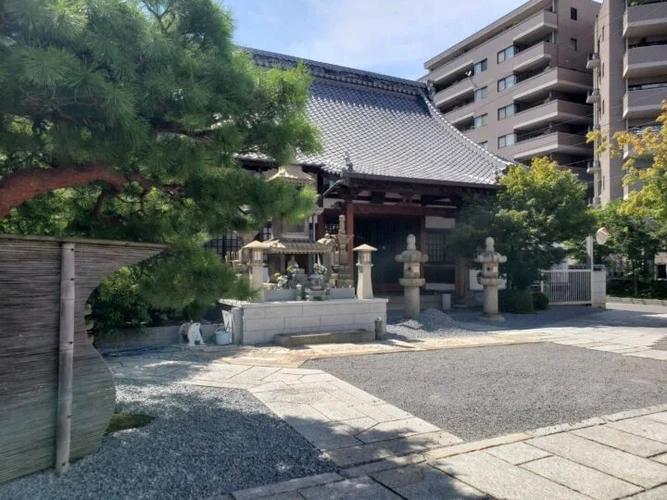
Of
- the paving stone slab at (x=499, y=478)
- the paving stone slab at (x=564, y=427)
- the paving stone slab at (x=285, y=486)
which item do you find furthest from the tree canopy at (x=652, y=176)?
the paving stone slab at (x=285, y=486)

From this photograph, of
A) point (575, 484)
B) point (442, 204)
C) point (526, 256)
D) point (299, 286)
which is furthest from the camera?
point (442, 204)

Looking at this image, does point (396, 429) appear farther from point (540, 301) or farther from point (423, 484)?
point (540, 301)

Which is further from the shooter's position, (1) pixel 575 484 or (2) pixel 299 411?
(2) pixel 299 411

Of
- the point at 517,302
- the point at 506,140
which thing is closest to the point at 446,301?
the point at 517,302

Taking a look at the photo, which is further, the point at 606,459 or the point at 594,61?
the point at 594,61

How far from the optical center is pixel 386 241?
50.4 ft

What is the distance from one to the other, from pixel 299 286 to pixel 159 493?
603cm

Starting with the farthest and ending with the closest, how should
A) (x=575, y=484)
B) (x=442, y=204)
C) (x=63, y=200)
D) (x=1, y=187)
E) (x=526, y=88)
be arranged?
1. (x=526, y=88)
2. (x=442, y=204)
3. (x=63, y=200)
4. (x=1, y=187)
5. (x=575, y=484)

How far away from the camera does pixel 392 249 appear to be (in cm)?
1534

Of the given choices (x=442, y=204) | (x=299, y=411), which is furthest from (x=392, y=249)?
(x=299, y=411)

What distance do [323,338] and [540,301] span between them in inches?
321

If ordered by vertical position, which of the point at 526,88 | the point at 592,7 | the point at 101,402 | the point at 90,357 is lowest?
the point at 101,402

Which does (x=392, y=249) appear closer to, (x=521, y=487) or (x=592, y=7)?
(x=521, y=487)

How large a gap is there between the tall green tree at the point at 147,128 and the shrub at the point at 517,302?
10.2 meters
